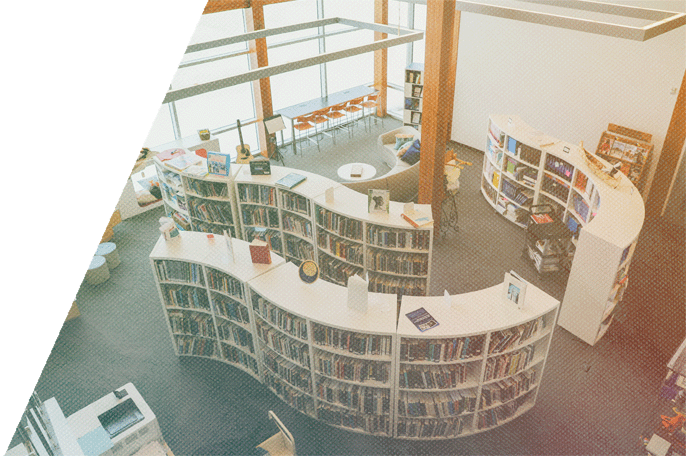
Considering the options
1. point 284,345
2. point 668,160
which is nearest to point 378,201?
point 284,345

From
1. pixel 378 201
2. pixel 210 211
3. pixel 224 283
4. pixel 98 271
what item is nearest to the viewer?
pixel 224 283

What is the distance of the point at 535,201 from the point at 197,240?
20.7 feet

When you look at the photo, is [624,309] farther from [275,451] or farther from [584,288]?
[275,451]

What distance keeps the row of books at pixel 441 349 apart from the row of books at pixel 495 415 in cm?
95

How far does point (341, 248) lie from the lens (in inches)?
309

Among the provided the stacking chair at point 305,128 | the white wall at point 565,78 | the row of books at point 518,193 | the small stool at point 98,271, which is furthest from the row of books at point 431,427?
the stacking chair at point 305,128

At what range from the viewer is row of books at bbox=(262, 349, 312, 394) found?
6.12m

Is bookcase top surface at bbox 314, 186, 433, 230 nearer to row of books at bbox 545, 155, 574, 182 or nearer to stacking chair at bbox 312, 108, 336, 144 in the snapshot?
row of books at bbox 545, 155, 574, 182

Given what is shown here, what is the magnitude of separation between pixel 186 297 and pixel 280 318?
1.71 meters

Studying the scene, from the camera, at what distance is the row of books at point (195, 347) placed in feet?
23.5

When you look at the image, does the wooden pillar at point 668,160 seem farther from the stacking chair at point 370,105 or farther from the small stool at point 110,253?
the small stool at point 110,253

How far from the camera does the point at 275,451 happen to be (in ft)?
17.8

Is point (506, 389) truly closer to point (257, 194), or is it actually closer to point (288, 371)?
point (288, 371)

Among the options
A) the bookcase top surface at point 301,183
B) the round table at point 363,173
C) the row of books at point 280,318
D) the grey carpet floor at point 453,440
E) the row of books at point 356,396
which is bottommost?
the grey carpet floor at point 453,440
